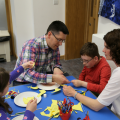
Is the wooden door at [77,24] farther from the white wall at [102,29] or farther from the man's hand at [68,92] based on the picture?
the man's hand at [68,92]

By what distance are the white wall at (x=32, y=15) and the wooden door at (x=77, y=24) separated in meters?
0.22

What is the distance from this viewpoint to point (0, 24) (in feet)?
13.3

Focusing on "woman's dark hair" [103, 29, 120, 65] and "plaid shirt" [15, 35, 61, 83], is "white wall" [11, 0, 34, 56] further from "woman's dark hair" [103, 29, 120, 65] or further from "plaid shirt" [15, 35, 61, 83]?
"woman's dark hair" [103, 29, 120, 65]

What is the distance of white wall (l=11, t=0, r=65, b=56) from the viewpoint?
3385mm

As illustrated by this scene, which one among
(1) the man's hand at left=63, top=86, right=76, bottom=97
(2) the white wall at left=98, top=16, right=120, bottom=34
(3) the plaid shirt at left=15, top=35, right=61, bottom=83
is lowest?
(1) the man's hand at left=63, top=86, right=76, bottom=97

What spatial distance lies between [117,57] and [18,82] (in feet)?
3.58

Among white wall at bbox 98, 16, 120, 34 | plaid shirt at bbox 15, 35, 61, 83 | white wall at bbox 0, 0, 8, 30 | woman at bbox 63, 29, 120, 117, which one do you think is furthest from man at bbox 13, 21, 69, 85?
white wall at bbox 0, 0, 8, 30

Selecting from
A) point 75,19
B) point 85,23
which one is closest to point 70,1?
point 75,19

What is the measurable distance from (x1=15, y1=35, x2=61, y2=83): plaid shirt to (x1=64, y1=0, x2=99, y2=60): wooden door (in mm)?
2201

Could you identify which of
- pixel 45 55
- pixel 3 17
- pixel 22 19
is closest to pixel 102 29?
pixel 45 55

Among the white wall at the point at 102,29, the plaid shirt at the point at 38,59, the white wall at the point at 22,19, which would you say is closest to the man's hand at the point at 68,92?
the plaid shirt at the point at 38,59

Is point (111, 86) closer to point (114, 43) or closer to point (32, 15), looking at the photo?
point (114, 43)

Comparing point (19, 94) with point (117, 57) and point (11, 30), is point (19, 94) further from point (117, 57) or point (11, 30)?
point (11, 30)

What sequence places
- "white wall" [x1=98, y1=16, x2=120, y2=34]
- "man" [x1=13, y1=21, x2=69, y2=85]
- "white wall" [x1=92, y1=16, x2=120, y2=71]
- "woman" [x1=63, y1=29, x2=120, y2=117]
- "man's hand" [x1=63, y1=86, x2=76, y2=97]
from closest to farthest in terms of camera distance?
"woman" [x1=63, y1=29, x2=120, y2=117] < "man's hand" [x1=63, y1=86, x2=76, y2=97] < "man" [x1=13, y1=21, x2=69, y2=85] < "white wall" [x1=92, y1=16, x2=120, y2=71] < "white wall" [x1=98, y1=16, x2=120, y2=34]
